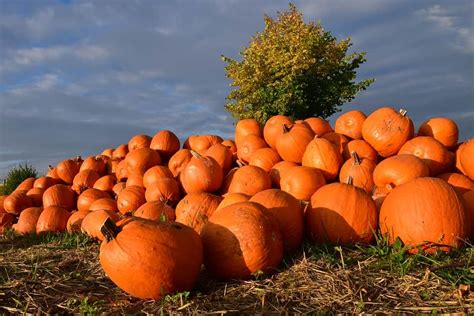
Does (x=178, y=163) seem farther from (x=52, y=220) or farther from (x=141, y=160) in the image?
(x=52, y=220)

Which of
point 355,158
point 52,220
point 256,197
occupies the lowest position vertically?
point 52,220

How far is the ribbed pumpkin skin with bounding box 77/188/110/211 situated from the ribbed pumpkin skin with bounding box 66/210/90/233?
13.4 inches

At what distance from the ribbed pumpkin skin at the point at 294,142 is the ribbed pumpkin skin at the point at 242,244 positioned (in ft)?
8.09

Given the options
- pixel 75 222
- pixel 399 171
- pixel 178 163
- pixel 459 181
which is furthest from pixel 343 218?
pixel 75 222

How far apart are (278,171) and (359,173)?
1.02 m

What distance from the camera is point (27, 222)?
6707 mm

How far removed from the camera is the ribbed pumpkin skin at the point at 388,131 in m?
5.16

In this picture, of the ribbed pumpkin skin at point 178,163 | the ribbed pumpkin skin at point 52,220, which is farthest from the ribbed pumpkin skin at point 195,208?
the ribbed pumpkin skin at point 52,220

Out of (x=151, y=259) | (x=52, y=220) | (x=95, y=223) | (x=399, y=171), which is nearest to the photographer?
(x=151, y=259)

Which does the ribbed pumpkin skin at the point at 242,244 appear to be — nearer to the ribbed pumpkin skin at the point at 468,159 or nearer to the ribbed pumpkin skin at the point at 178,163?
the ribbed pumpkin skin at the point at 468,159

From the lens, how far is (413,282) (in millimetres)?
2732

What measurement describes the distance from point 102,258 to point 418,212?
99.1 inches

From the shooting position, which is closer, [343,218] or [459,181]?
[343,218]

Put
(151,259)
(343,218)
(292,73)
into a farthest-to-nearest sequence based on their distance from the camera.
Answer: (292,73)
(343,218)
(151,259)
